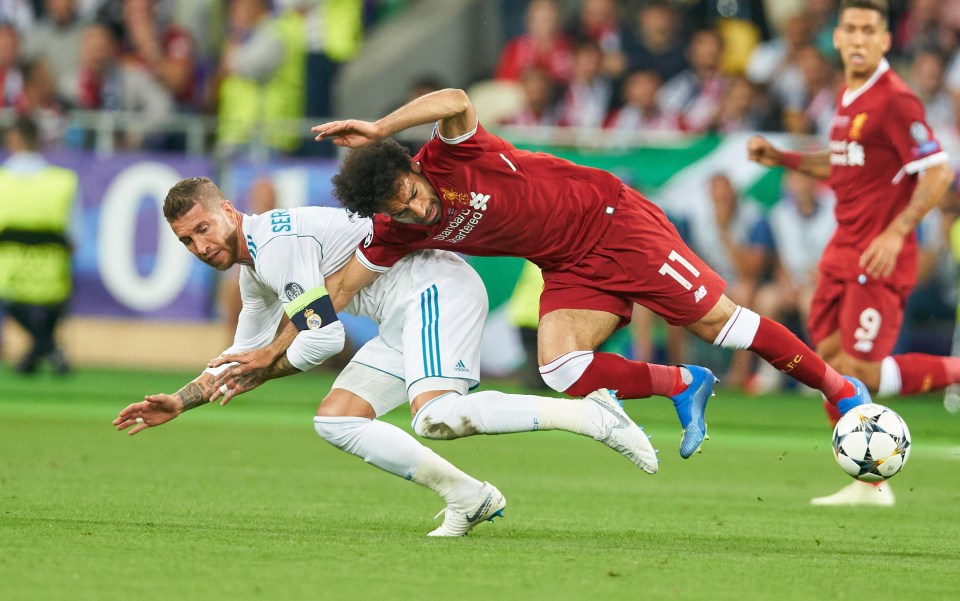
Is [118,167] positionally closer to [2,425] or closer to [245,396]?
[245,396]

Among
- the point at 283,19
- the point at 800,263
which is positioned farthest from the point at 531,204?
the point at 283,19

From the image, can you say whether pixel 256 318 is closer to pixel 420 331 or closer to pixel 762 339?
pixel 420 331

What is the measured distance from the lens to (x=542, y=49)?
16875 mm

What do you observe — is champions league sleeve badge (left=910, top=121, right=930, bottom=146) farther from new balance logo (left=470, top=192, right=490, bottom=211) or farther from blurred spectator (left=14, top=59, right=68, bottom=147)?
blurred spectator (left=14, top=59, right=68, bottom=147)

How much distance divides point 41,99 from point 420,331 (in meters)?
12.6

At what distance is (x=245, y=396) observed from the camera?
585 inches

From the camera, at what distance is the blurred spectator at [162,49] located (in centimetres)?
1827

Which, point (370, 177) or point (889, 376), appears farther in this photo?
point (889, 376)

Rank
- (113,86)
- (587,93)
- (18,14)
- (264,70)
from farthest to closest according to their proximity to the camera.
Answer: (18,14)
(113,86)
(264,70)
(587,93)

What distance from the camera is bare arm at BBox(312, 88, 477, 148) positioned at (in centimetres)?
598

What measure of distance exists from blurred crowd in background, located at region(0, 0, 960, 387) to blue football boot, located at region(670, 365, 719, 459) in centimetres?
766

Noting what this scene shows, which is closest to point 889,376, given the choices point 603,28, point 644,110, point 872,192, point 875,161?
point 872,192

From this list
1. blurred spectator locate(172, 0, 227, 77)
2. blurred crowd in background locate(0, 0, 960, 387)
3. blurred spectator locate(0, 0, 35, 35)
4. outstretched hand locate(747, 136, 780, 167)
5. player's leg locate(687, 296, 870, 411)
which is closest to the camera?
player's leg locate(687, 296, 870, 411)

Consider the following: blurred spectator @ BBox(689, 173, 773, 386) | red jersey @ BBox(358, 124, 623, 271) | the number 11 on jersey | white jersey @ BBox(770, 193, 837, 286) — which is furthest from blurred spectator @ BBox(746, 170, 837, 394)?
red jersey @ BBox(358, 124, 623, 271)
